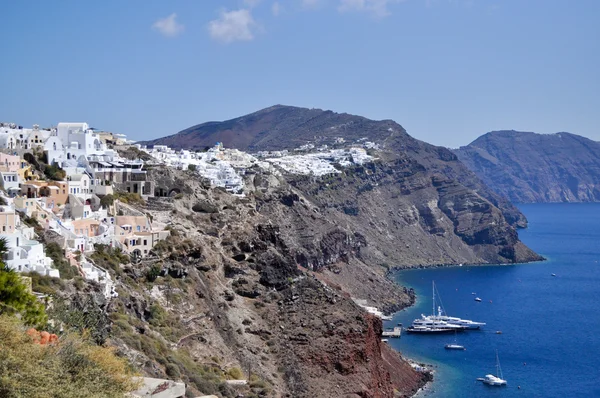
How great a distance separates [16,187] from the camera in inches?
1812

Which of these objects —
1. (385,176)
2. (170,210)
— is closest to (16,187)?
(170,210)

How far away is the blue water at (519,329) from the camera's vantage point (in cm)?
6644

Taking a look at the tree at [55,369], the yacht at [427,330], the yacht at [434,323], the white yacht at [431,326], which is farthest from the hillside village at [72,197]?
the yacht at [434,323]

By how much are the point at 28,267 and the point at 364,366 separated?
2461 centimetres

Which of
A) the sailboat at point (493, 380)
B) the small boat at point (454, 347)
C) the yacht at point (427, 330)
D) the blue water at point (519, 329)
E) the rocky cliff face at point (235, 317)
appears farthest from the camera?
the yacht at point (427, 330)

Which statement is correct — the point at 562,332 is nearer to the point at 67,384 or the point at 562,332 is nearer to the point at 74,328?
the point at 74,328

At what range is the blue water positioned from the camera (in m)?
66.4

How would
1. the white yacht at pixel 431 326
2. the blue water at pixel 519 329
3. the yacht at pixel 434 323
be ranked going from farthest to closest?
the yacht at pixel 434 323
the white yacht at pixel 431 326
the blue water at pixel 519 329

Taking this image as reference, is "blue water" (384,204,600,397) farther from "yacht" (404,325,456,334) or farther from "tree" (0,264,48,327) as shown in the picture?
"tree" (0,264,48,327)

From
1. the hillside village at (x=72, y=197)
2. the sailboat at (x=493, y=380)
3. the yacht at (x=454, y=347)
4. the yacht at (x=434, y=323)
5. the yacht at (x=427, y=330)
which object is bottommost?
the sailboat at (x=493, y=380)

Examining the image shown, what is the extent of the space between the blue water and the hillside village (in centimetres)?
2838

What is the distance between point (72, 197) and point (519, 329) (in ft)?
191

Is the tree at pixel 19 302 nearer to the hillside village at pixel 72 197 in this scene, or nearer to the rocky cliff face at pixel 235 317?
the hillside village at pixel 72 197

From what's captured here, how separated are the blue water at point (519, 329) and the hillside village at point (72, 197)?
1117 inches
